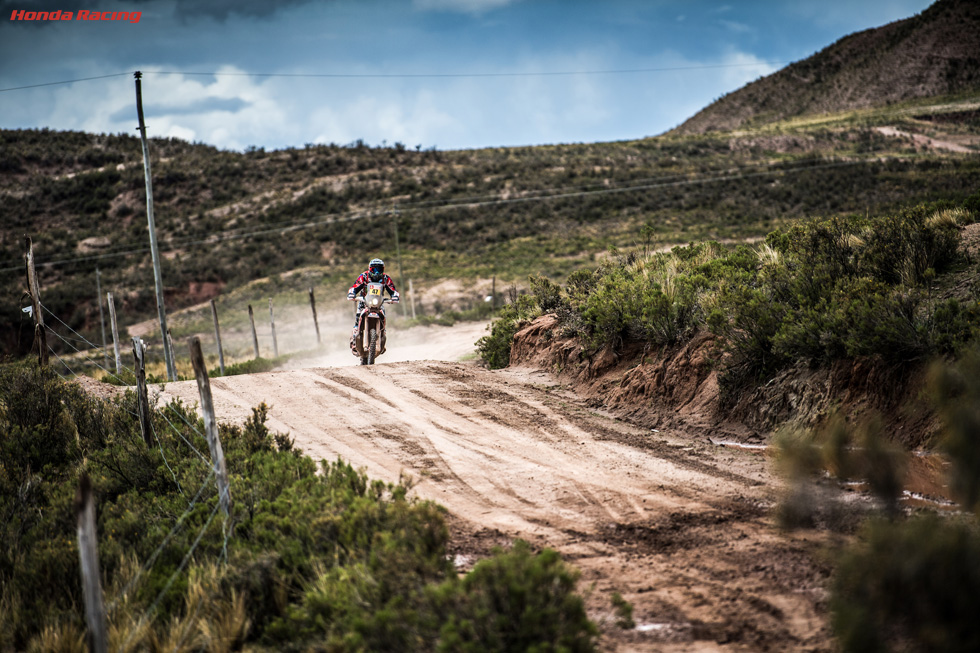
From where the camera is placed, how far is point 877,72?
9256 centimetres

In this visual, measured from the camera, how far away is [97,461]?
815 cm

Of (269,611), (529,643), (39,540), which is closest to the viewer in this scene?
(529,643)

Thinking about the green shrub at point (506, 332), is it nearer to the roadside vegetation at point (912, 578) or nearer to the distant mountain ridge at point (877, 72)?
the roadside vegetation at point (912, 578)

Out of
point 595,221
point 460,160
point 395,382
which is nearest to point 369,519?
point 395,382

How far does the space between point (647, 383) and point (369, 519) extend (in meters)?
5.75

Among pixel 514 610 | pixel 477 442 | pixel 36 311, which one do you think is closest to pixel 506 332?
pixel 477 442

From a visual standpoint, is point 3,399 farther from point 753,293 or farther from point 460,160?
point 460,160

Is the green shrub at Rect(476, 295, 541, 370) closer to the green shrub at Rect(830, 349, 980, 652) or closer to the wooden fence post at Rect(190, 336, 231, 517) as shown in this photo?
the wooden fence post at Rect(190, 336, 231, 517)

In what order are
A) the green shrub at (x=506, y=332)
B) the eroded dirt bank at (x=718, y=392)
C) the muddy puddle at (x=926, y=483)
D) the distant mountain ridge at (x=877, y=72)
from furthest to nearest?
1. the distant mountain ridge at (x=877, y=72)
2. the green shrub at (x=506, y=332)
3. the eroded dirt bank at (x=718, y=392)
4. the muddy puddle at (x=926, y=483)

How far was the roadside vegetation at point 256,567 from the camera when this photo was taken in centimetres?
376

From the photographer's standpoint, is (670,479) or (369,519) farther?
(670,479)

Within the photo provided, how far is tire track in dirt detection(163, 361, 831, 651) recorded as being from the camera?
4.30m

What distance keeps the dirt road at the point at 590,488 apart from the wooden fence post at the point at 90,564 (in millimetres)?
2583

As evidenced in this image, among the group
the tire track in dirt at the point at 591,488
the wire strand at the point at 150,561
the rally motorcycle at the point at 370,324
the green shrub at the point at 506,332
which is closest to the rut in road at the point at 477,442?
the tire track in dirt at the point at 591,488
